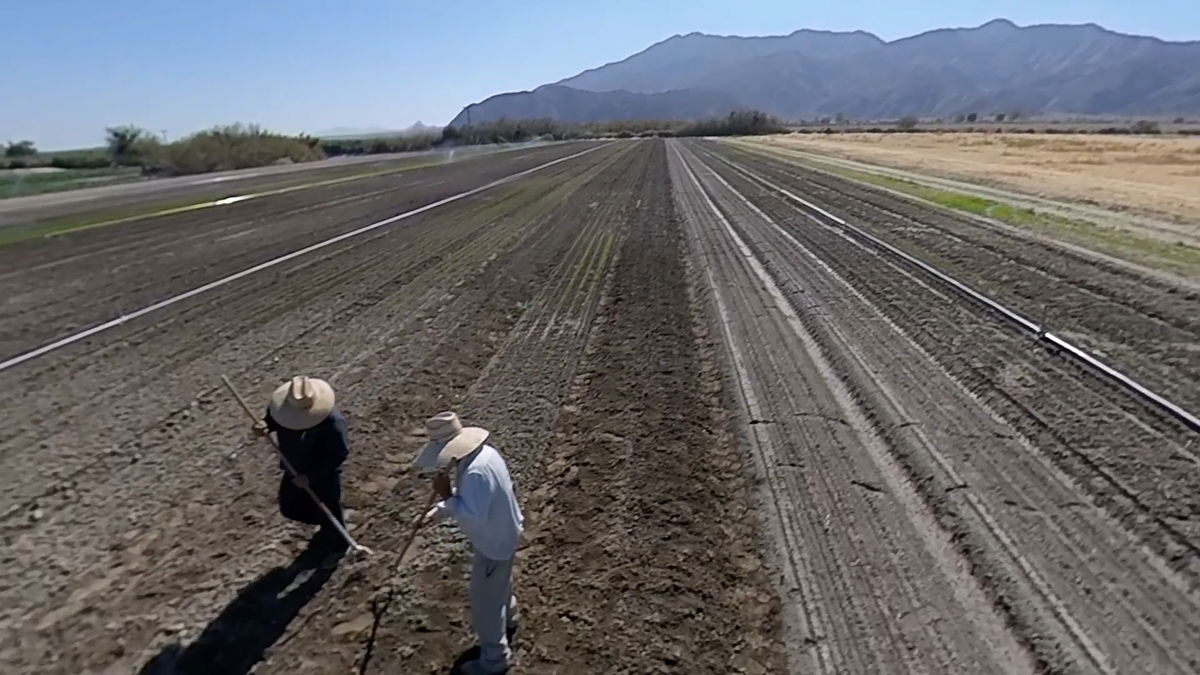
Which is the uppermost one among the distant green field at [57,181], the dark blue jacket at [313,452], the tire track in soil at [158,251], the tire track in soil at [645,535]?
the dark blue jacket at [313,452]

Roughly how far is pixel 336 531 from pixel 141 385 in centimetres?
497

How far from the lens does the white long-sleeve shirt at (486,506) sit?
408 cm

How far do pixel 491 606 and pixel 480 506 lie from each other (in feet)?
2.20

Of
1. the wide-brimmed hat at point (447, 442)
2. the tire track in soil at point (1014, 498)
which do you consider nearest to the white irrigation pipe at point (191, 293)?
the wide-brimmed hat at point (447, 442)

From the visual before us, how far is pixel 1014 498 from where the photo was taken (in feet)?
20.4

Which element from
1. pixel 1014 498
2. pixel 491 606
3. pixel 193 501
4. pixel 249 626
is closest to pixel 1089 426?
pixel 1014 498

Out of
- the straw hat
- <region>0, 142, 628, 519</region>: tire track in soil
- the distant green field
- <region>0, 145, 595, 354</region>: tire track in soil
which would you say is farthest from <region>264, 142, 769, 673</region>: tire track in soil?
the distant green field

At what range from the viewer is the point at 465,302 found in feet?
43.5

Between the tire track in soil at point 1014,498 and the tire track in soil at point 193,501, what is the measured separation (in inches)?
167

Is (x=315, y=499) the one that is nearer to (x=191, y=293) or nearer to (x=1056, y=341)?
(x=1056, y=341)

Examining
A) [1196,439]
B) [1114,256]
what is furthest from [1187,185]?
[1196,439]

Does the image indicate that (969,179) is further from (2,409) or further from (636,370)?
(2,409)

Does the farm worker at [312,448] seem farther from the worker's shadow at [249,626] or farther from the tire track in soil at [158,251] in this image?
the tire track in soil at [158,251]

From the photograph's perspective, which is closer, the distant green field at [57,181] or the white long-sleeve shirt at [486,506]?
the white long-sleeve shirt at [486,506]
